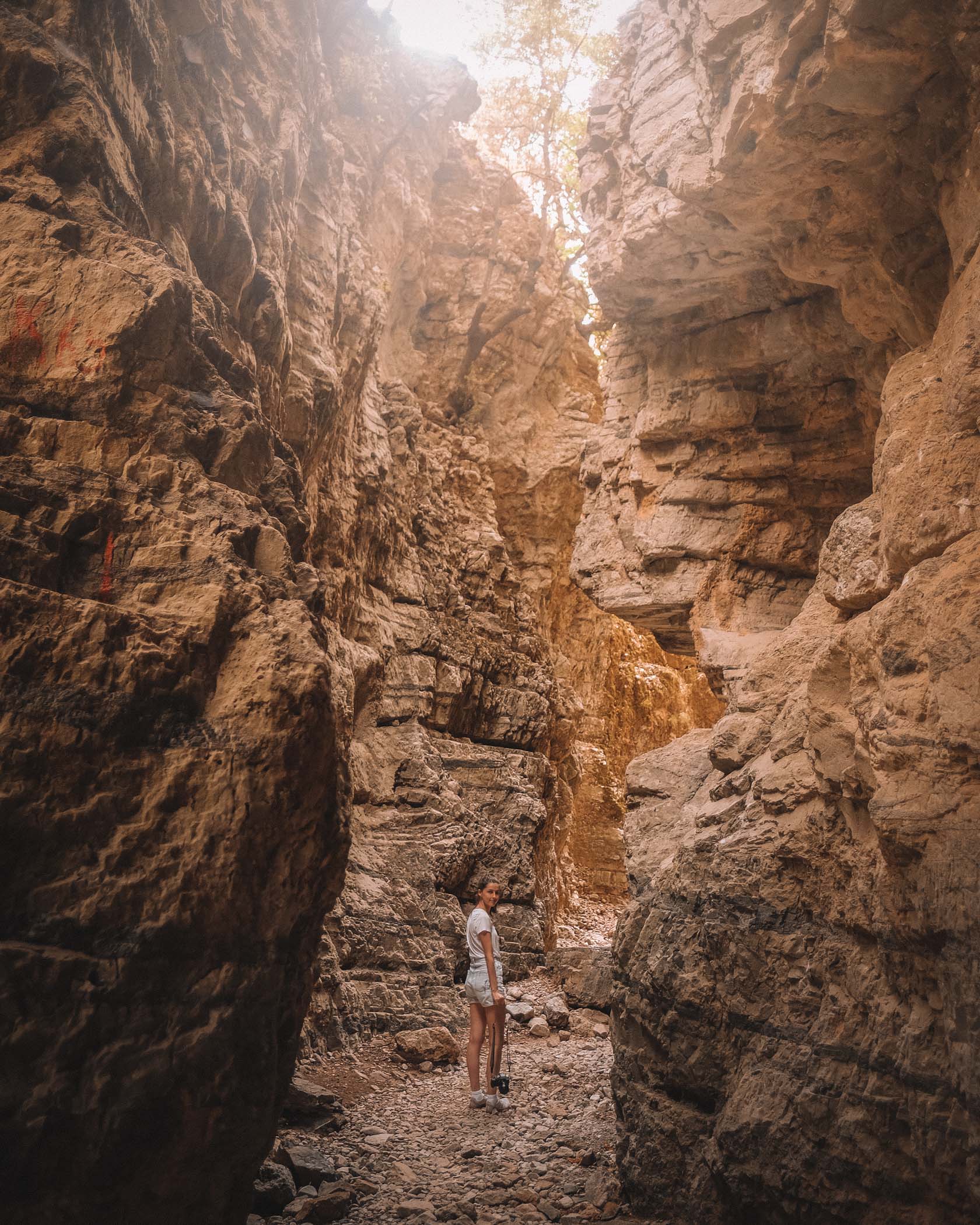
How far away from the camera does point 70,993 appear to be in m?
2.61

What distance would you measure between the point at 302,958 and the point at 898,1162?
102 inches

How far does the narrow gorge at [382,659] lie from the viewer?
2.87 m

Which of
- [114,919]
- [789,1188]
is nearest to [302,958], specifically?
[114,919]

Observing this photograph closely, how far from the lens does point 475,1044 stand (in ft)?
20.2

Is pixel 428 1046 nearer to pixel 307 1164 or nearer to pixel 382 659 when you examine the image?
pixel 307 1164

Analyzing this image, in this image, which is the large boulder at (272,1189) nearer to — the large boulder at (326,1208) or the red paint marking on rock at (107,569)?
the large boulder at (326,1208)

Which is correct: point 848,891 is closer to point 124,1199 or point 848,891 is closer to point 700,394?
point 124,1199

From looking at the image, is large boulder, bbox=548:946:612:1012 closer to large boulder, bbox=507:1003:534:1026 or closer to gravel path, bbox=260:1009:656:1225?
large boulder, bbox=507:1003:534:1026

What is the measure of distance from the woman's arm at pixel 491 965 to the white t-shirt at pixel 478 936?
0.06ft

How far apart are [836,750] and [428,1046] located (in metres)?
4.94

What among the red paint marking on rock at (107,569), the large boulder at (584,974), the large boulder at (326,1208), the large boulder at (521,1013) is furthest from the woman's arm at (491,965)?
the red paint marking on rock at (107,569)

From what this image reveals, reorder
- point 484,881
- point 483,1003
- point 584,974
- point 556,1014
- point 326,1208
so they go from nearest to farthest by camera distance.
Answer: point 326,1208 → point 483,1003 → point 556,1014 → point 584,974 → point 484,881

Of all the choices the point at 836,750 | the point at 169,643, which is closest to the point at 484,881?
the point at 836,750

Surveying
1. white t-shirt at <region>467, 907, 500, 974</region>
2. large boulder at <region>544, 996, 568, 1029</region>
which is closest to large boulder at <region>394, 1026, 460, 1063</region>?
large boulder at <region>544, 996, 568, 1029</region>
